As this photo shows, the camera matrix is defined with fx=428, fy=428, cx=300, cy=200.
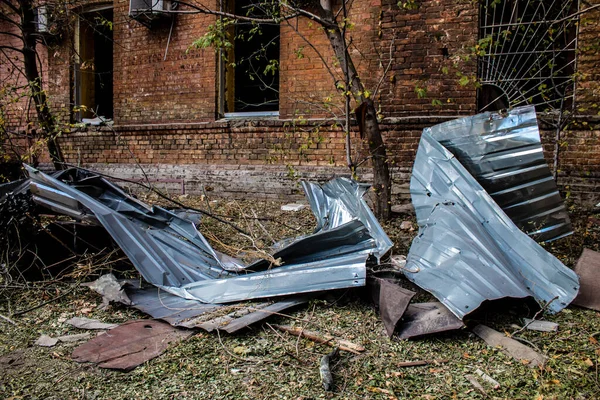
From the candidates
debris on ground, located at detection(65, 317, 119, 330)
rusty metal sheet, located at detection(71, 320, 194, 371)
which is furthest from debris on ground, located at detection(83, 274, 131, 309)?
rusty metal sheet, located at detection(71, 320, 194, 371)

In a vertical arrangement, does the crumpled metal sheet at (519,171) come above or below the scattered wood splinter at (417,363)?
above

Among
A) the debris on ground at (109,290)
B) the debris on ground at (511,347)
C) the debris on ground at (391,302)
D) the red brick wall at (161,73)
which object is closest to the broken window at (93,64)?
the red brick wall at (161,73)

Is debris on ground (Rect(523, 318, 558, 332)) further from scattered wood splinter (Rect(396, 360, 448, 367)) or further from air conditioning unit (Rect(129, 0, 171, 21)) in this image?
air conditioning unit (Rect(129, 0, 171, 21))

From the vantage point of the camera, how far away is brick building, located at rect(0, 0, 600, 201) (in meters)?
5.41

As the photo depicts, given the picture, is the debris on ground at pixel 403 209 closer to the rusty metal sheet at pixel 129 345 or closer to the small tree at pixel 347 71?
the small tree at pixel 347 71

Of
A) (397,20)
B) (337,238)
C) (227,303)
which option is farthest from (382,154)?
(227,303)

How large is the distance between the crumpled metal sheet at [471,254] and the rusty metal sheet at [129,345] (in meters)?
1.82

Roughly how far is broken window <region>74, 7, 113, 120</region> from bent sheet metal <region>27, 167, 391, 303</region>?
198 inches

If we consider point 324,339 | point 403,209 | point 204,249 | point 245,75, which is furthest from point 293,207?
point 324,339

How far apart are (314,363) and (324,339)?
0.81 ft

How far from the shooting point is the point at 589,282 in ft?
10.7

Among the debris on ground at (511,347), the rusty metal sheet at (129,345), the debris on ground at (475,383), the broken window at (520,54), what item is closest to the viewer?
the debris on ground at (475,383)

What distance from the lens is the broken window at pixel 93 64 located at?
8.86 m

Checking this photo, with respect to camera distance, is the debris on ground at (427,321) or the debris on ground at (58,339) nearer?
Result: the debris on ground at (427,321)
